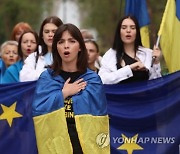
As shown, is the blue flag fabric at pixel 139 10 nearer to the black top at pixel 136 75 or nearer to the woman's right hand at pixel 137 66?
the black top at pixel 136 75

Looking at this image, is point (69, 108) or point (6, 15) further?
point (6, 15)

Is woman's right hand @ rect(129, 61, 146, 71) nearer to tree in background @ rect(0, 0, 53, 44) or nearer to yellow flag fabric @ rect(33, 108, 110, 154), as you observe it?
yellow flag fabric @ rect(33, 108, 110, 154)

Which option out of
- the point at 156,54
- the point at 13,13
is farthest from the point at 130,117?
A: the point at 13,13

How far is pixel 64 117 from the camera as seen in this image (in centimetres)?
618

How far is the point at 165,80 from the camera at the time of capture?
768cm

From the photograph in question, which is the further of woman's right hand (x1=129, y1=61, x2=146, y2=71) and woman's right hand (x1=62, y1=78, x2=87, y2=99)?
woman's right hand (x1=129, y1=61, x2=146, y2=71)

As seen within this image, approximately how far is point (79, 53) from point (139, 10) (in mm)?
2676

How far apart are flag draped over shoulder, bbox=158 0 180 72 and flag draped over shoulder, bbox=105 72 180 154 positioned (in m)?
0.34

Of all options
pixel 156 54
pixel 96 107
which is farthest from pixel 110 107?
pixel 96 107

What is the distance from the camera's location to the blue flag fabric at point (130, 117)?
763 cm

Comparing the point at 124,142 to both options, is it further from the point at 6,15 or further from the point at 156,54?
the point at 6,15

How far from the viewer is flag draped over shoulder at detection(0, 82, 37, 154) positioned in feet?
25.0

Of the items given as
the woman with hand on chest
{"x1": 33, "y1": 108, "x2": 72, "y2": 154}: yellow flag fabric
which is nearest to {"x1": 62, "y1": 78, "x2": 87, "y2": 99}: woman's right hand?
the woman with hand on chest

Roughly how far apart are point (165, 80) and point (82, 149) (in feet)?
6.14
